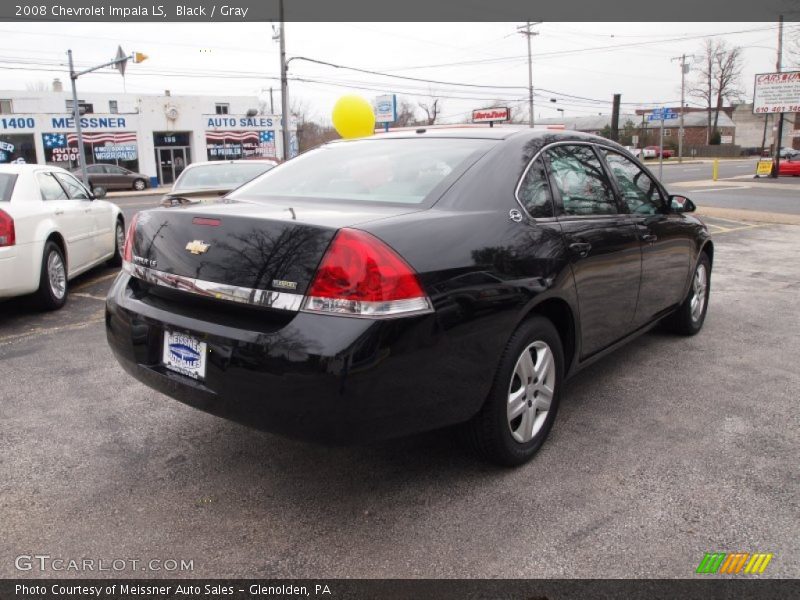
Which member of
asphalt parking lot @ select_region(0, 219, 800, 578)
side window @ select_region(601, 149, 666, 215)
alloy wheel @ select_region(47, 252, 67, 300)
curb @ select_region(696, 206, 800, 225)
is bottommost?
asphalt parking lot @ select_region(0, 219, 800, 578)

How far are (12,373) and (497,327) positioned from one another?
3607 millimetres

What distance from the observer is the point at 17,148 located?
114 ft

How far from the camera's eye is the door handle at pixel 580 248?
10.8 feet

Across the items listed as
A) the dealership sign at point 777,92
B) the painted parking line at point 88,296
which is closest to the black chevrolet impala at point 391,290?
the painted parking line at point 88,296

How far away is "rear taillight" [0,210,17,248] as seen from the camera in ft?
18.0

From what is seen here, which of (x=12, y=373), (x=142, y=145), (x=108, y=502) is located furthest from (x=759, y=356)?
(x=142, y=145)

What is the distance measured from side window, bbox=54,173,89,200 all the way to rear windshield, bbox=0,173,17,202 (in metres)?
1.05

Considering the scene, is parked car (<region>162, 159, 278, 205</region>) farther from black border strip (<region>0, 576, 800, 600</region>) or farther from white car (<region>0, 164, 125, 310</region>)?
black border strip (<region>0, 576, 800, 600</region>)

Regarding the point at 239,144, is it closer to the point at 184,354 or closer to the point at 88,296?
the point at 88,296

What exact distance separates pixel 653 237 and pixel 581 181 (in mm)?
814

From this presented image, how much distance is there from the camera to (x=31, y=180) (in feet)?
20.6

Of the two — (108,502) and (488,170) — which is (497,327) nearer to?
(488,170)

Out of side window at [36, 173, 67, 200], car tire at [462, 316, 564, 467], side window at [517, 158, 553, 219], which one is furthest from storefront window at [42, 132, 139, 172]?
car tire at [462, 316, 564, 467]

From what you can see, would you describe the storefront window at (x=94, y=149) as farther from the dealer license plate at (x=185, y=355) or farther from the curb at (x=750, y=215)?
the dealer license plate at (x=185, y=355)
